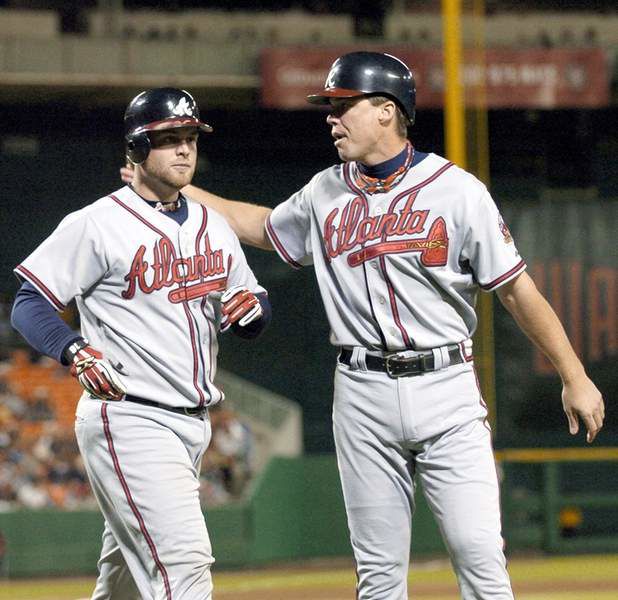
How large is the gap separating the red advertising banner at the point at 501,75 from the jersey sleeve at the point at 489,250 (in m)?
10.3

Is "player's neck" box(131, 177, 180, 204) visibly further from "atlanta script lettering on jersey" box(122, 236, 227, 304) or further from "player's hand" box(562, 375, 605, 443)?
"player's hand" box(562, 375, 605, 443)

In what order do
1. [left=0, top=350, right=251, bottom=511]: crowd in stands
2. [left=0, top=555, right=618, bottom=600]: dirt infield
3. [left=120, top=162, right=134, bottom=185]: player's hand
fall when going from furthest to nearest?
[left=0, top=350, right=251, bottom=511]: crowd in stands, [left=0, top=555, right=618, bottom=600]: dirt infield, [left=120, top=162, right=134, bottom=185]: player's hand

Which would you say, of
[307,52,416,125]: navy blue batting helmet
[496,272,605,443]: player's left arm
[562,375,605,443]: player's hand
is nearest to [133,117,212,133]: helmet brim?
[307,52,416,125]: navy blue batting helmet

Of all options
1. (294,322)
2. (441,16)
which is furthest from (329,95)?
(441,16)

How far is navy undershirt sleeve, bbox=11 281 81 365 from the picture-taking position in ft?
11.3

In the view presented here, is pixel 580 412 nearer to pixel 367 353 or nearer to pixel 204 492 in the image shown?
pixel 367 353

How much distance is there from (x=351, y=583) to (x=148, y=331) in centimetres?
579

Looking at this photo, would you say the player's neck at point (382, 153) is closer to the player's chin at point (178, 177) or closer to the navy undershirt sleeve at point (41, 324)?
the player's chin at point (178, 177)

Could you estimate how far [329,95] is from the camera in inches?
145

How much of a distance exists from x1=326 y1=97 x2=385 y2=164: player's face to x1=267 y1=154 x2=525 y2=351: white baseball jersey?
11cm

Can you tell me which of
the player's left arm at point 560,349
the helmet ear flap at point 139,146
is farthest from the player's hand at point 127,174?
the player's left arm at point 560,349

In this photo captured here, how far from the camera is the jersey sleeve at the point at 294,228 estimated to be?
3.89 metres

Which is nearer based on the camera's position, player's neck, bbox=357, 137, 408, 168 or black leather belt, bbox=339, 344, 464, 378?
black leather belt, bbox=339, 344, 464, 378

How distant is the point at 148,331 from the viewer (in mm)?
3531
